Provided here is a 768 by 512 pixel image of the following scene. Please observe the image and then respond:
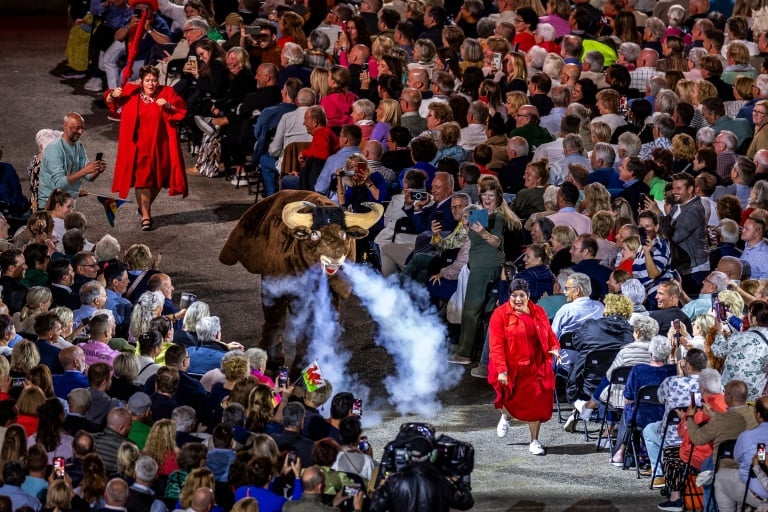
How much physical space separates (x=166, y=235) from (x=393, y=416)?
4609 millimetres

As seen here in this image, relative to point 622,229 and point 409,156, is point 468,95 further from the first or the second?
Answer: point 622,229

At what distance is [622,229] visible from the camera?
44.6ft

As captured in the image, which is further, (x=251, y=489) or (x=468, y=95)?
(x=468, y=95)

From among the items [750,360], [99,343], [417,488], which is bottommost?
[99,343]

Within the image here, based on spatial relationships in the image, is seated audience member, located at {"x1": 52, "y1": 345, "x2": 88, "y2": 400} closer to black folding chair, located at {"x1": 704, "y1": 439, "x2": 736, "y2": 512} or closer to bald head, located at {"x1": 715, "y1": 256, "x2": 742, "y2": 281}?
black folding chair, located at {"x1": 704, "y1": 439, "x2": 736, "y2": 512}

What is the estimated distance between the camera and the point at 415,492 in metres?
9.04

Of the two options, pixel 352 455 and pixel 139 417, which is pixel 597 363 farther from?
pixel 139 417

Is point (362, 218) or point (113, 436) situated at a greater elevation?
point (362, 218)

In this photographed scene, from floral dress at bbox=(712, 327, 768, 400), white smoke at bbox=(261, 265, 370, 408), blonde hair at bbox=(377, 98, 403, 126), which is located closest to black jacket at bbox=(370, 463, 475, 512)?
floral dress at bbox=(712, 327, 768, 400)

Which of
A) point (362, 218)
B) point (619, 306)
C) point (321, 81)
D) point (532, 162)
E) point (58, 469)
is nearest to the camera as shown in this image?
point (58, 469)

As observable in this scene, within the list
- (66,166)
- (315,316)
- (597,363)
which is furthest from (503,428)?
(66,166)

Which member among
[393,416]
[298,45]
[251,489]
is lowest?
[393,416]

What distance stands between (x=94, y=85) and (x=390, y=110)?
6220mm

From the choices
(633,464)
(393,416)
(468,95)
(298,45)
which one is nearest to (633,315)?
(633,464)
